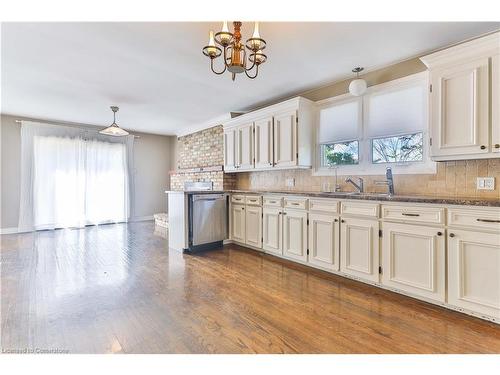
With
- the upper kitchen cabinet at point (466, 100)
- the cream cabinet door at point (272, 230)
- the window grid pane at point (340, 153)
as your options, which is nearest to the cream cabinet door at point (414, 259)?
the upper kitchen cabinet at point (466, 100)

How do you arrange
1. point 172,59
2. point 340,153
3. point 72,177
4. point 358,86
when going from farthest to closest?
point 72,177
point 340,153
point 358,86
point 172,59

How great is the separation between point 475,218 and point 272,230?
2.30m

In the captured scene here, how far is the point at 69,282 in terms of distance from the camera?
111 inches

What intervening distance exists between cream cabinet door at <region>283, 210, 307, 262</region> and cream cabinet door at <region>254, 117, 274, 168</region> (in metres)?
0.99

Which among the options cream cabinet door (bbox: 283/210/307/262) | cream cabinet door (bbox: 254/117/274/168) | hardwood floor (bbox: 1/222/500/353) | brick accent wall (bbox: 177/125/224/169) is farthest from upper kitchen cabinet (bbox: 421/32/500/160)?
brick accent wall (bbox: 177/125/224/169)

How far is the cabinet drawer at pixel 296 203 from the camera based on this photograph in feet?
10.9

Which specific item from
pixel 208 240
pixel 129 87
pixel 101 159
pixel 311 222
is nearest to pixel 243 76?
pixel 129 87

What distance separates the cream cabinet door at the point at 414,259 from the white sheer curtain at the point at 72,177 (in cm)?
649

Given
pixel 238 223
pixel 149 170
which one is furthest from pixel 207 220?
pixel 149 170

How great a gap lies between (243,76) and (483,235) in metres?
3.09

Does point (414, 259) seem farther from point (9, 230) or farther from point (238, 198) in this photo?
point (9, 230)

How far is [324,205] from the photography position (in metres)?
3.09
